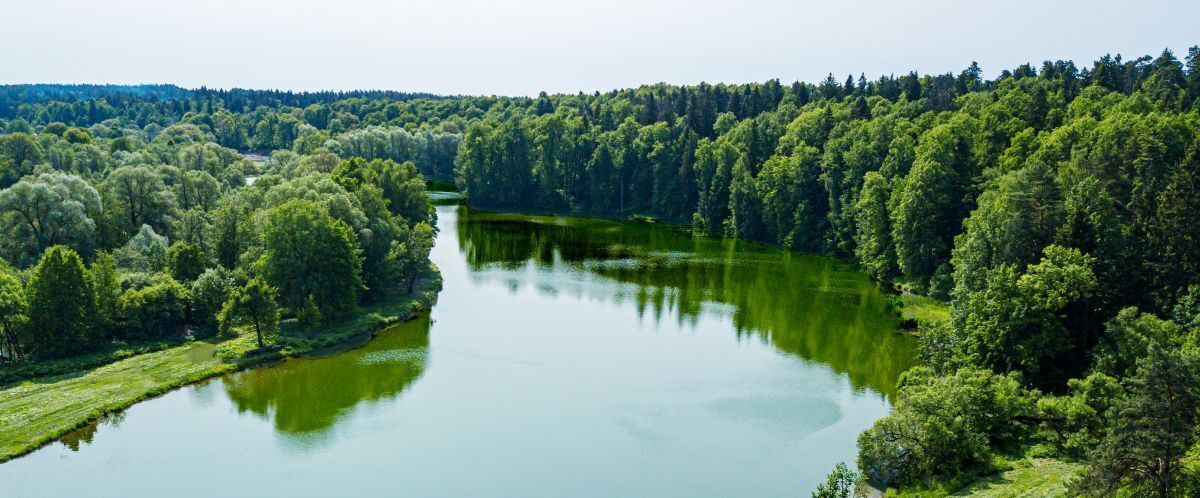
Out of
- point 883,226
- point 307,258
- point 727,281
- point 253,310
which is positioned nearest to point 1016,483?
point 253,310

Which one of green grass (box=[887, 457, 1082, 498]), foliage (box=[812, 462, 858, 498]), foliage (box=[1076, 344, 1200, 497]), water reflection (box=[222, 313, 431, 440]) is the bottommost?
water reflection (box=[222, 313, 431, 440])

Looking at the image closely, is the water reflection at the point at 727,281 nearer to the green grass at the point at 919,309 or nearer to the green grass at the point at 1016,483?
the green grass at the point at 919,309

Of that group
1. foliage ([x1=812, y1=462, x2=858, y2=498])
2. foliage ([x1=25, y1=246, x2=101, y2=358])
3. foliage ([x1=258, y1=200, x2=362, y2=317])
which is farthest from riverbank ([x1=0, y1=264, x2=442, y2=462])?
foliage ([x1=812, y1=462, x2=858, y2=498])

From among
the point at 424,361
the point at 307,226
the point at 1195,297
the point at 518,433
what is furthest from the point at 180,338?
the point at 1195,297

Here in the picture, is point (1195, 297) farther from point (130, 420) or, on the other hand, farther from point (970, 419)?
point (130, 420)

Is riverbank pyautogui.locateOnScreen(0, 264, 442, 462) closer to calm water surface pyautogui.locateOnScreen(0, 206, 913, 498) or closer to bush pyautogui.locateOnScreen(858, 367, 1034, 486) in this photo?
calm water surface pyautogui.locateOnScreen(0, 206, 913, 498)

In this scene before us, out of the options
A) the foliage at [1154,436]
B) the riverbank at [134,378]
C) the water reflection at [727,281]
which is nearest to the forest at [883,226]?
the foliage at [1154,436]
